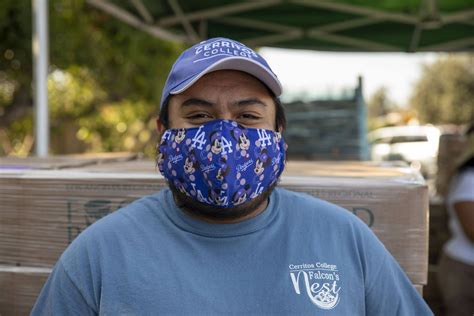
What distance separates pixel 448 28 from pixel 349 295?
14.1 ft

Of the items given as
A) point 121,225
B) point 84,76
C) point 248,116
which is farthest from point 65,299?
point 84,76

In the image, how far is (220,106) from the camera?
4.81 ft

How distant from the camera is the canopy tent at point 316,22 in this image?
14.9 ft

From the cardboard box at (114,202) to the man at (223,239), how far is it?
15.3 inches

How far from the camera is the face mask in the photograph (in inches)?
55.0

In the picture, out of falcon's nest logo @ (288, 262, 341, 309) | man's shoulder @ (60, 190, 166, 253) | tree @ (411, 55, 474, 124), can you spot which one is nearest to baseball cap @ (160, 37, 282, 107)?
man's shoulder @ (60, 190, 166, 253)

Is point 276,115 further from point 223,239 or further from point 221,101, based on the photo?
point 223,239

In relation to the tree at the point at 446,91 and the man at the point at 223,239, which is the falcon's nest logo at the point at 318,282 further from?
the tree at the point at 446,91

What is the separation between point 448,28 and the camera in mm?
5121

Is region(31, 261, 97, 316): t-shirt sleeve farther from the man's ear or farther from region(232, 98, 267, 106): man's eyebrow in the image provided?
region(232, 98, 267, 106): man's eyebrow

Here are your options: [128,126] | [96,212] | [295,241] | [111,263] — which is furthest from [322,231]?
[128,126]

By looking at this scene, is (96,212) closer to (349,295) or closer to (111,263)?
(111,263)

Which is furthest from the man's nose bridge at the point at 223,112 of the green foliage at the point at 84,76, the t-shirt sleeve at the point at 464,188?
the green foliage at the point at 84,76

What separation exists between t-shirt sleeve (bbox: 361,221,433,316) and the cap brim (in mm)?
461
